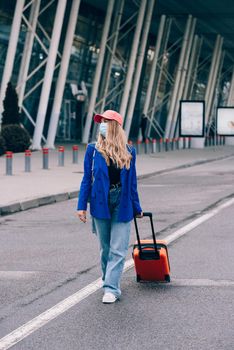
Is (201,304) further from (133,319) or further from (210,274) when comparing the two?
(210,274)

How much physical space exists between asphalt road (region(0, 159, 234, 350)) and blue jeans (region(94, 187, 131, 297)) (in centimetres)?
20

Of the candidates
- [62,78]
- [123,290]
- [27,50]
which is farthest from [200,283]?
[27,50]

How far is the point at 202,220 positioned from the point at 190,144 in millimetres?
42074

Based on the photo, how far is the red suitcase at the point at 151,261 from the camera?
945cm

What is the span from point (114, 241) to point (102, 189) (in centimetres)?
51

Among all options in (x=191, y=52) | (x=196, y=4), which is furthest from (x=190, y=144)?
(x=191, y=52)

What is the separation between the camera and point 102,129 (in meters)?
8.69

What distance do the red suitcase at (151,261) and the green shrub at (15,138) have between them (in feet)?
93.2

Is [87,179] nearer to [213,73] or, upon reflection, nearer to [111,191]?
[111,191]

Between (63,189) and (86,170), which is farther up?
(86,170)

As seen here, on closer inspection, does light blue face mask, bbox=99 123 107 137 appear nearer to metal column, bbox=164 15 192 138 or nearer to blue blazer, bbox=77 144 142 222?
A: blue blazer, bbox=77 144 142 222

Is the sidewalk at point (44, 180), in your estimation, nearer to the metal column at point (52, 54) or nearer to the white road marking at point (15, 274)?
the metal column at point (52, 54)

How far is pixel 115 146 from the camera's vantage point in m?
8.66

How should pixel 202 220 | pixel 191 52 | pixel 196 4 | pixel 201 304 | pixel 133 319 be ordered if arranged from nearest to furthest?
pixel 133 319 < pixel 201 304 < pixel 202 220 < pixel 196 4 < pixel 191 52
